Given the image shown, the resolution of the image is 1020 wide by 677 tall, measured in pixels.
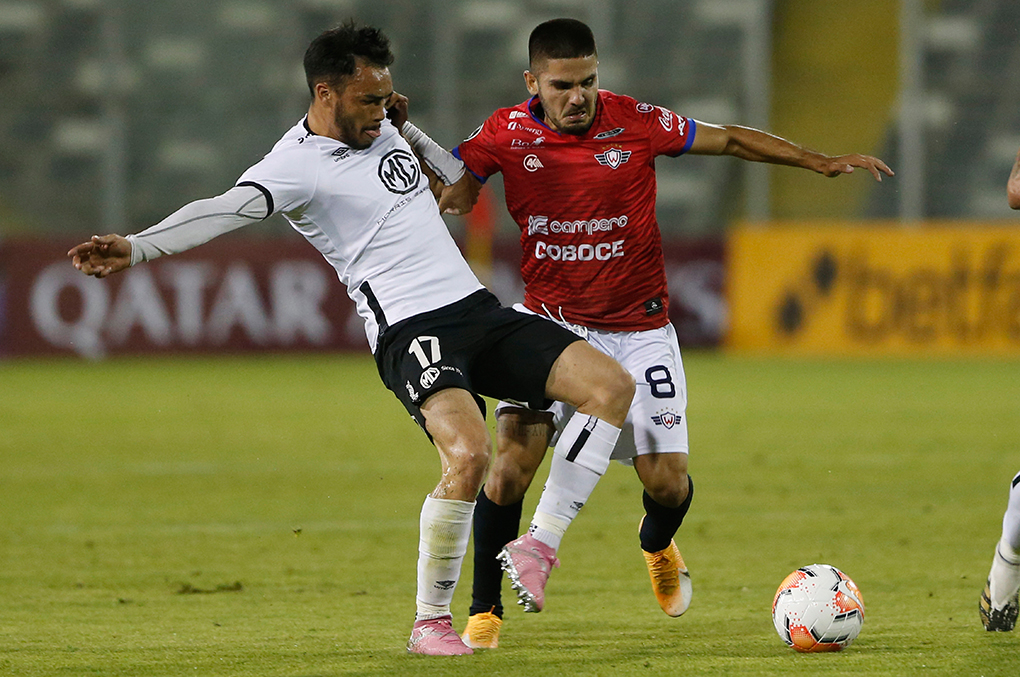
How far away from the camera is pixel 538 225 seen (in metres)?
5.91

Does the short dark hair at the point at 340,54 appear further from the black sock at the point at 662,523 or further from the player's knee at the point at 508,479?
the black sock at the point at 662,523

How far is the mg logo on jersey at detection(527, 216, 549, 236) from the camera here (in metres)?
5.89

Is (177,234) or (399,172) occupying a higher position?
(399,172)

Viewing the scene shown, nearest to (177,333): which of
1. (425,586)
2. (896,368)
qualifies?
(896,368)

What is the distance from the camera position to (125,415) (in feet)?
45.6

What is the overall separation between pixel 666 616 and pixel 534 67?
209 cm

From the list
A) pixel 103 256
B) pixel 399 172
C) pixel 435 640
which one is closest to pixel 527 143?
pixel 399 172

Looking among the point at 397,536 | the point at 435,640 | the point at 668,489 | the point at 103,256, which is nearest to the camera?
the point at 103,256

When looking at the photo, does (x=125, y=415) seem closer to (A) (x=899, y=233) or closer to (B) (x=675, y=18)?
(A) (x=899, y=233)

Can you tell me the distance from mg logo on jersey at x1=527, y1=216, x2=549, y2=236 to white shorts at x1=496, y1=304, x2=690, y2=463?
0.29m

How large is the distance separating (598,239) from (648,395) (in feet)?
2.03

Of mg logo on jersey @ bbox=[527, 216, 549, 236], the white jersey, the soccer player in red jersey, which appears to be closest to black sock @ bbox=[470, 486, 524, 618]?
the soccer player in red jersey

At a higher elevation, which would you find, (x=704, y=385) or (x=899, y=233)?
(x=899, y=233)

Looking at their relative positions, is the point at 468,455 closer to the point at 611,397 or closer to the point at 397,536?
the point at 611,397
